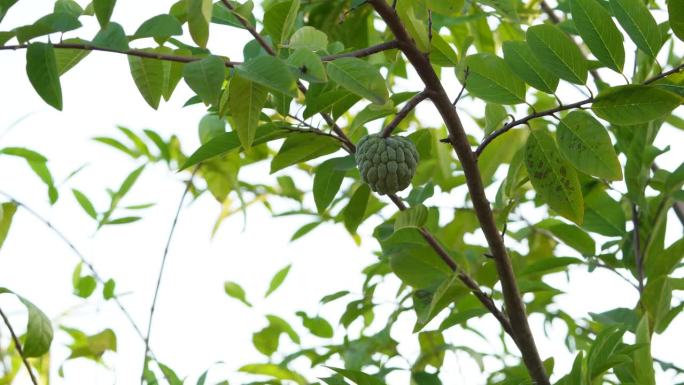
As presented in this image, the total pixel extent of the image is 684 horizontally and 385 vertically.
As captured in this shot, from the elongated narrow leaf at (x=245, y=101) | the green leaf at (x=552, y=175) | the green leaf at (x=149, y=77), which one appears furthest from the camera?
the green leaf at (x=552, y=175)

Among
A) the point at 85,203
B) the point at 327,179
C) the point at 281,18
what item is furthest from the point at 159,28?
the point at 85,203

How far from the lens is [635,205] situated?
1.67m

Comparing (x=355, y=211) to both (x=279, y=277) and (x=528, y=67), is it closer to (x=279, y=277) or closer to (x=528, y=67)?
(x=528, y=67)

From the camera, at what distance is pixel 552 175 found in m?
1.22

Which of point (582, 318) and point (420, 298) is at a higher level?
point (582, 318)

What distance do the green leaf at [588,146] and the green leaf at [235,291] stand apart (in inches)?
62.7

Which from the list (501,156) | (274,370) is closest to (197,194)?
(274,370)

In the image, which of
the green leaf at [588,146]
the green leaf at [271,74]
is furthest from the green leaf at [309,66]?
the green leaf at [588,146]

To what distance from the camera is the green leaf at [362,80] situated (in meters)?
A: 0.98

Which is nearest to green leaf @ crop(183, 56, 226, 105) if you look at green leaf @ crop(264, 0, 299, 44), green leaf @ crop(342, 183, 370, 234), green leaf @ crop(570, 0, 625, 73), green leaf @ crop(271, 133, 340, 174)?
green leaf @ crop(264, 0, 299, 44)

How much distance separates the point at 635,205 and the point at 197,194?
104cm

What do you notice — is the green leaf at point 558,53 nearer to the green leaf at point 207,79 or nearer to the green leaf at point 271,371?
the green leaf at point 207,79

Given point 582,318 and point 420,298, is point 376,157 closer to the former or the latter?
point 420,298

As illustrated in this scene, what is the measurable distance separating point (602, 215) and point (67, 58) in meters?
1.07
